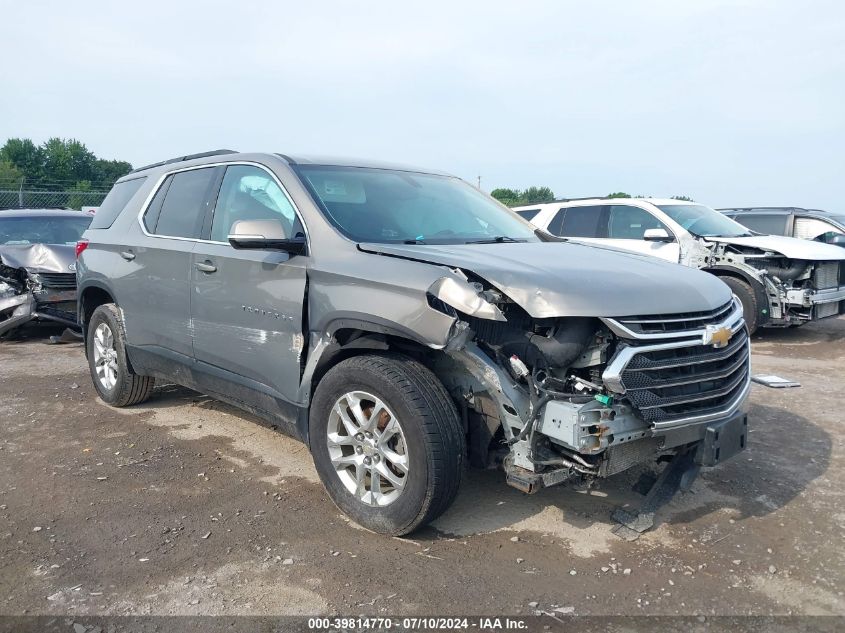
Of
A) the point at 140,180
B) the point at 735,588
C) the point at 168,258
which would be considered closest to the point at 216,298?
the point at 168,258

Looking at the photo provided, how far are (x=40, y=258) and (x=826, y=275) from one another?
377 inches

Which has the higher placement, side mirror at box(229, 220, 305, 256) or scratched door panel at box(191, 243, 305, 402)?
side mirror at box(229, 220, 305, 256)

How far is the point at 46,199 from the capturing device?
19.5 meters

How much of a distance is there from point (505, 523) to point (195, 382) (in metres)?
2.25

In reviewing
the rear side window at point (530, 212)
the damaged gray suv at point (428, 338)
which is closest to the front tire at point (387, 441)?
the damaged gray suv at point (428, 338)

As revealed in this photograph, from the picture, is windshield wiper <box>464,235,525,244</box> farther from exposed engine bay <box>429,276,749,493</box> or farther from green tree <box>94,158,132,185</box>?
green tree <box>94,158,132,185</box>

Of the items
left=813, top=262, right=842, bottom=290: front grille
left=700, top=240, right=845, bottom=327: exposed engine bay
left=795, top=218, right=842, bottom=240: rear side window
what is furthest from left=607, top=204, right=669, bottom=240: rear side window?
left=795, top=218, right=842, bottom=240: rear side window

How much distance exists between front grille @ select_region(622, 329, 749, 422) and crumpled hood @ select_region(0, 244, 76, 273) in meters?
7.35

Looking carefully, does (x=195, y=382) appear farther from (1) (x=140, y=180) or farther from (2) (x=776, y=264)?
(2) (x=776, y=264)

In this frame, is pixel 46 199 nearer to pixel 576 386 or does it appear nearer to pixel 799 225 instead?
pixel 799 225

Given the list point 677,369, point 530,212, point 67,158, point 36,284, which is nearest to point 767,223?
point 530,212

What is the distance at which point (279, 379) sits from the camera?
3.85 metres

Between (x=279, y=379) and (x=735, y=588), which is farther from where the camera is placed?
(x=279, y=379)

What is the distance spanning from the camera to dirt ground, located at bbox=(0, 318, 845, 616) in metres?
2.90
